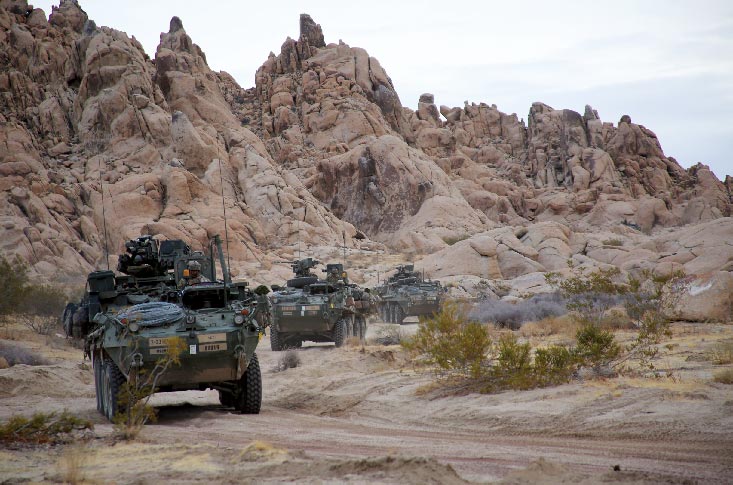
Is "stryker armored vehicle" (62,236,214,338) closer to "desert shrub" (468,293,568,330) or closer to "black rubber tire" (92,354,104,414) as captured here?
"black rubber tire" (92,354,104,414)

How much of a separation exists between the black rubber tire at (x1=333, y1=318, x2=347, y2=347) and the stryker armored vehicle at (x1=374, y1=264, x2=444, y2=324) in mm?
7358

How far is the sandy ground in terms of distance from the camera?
6457 millimetres

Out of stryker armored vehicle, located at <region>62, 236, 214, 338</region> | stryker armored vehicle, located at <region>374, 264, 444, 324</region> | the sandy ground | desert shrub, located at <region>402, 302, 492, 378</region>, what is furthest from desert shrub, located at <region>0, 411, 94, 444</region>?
stryker armored vehicle, located at <region>374, 264, 444, 324</region>

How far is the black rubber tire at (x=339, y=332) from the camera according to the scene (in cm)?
2117

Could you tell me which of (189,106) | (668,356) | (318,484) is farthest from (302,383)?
(189,106)

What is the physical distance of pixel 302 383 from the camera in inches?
568

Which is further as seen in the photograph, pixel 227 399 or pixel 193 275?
pixel 193 275

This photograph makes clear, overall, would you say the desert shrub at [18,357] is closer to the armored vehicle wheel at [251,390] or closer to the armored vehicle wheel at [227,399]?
the armored vehicle wheel at [227,399]

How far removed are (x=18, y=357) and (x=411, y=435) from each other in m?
11.6

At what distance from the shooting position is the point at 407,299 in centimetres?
2947

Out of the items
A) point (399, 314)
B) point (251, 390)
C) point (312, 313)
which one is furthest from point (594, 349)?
point (399, 314)

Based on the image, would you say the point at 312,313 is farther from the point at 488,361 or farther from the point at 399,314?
the point at 399,314

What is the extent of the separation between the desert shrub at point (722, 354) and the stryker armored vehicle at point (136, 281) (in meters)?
7.98

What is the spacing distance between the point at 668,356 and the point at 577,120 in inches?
2957
